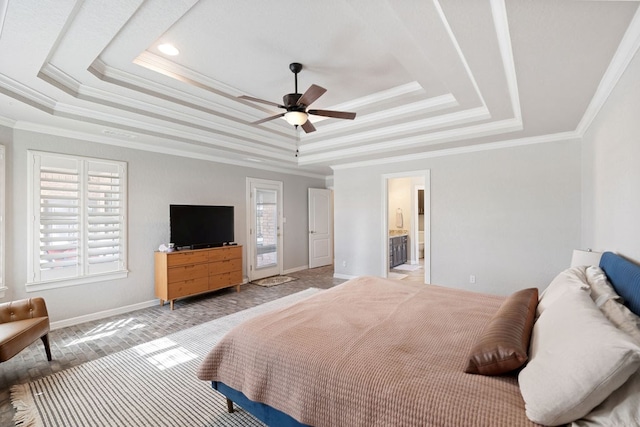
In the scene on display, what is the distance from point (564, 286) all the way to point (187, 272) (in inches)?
176

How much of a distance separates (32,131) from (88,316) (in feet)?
7.84

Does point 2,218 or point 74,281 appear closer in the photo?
point 2,218

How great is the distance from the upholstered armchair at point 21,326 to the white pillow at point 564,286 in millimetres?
3778

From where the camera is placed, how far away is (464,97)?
308cm

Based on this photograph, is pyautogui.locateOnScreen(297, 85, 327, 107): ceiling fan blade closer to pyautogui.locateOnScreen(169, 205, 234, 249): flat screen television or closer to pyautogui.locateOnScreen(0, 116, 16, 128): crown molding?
pyautogui.locateOnScreen(169, 205, 234, 249): flat screen television

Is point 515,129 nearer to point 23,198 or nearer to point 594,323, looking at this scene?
point 594,323

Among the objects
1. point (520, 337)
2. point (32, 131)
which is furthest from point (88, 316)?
point (520, 337)

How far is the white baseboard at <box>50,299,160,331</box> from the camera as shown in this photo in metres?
3.62

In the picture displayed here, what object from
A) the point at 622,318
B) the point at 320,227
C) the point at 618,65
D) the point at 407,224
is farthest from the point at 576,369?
the point at 407,224

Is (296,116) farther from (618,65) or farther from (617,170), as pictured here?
(617,170)

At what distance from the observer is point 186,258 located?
14.6 ft

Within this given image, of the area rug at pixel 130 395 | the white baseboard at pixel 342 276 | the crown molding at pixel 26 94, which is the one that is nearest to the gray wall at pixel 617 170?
the area rug at pixel 130 395

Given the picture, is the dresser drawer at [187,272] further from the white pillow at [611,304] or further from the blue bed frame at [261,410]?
the white pillow at [611,304]

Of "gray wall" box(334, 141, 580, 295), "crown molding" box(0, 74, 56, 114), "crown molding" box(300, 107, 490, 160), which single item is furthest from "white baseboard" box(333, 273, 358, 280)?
"crown molding" box(0, 74, 56, 114)
